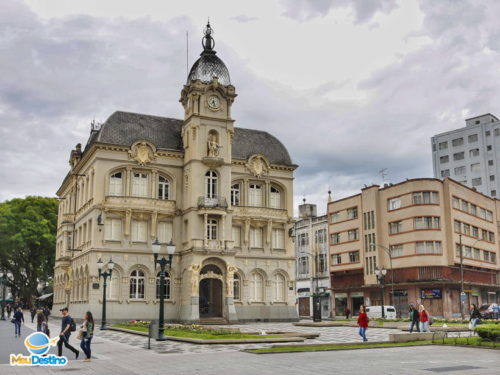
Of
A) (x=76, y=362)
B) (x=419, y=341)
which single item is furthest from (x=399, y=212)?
(x=76, y=362)

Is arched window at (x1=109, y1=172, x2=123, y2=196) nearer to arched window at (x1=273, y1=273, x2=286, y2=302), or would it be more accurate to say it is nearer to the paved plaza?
arched window at (x1=273, y1=273, x2=286, y2=302)

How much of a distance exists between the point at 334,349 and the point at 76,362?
10.1 m

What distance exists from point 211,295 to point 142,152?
45.9ft

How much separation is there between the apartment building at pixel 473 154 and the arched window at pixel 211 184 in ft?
201

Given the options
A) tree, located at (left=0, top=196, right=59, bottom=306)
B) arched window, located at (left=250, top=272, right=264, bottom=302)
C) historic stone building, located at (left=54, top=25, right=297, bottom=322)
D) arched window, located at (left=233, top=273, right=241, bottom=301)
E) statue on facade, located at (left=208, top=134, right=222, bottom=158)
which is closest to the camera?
historic stone building, located at (left=54, top=25, right=297, bottom=322)

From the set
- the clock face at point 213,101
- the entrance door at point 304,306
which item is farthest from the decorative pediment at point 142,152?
the entrance door at point 304,306

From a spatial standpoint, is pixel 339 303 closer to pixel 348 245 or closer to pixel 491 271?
pixel 348 245

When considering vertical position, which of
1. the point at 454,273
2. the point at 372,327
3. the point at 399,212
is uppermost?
the point at 399,212

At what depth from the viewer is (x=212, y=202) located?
51.3 meters

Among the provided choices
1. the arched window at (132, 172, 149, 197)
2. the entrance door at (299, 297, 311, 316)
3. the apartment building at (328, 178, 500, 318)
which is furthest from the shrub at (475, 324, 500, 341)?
the entrance door at (299, 297, 311, 316)

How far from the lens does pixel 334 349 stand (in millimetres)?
23750

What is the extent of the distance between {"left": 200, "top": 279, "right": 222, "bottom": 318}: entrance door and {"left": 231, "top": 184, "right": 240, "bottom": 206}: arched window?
777cm

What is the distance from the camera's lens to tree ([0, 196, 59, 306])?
69000 mm

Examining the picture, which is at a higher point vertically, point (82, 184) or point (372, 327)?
point (82, 184)
